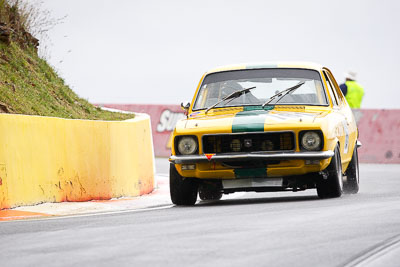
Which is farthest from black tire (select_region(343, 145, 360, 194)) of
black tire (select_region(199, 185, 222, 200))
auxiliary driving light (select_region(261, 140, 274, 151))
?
auxiliary driving light (select_region(261, 140, 274, 151))

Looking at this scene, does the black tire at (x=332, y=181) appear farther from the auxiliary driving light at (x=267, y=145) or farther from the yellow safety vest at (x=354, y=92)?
the yellow safety vest at (x=354, y=92)

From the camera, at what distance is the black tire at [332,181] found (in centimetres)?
1047

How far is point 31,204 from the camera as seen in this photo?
10445mm

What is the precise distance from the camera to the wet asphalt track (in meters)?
6.14

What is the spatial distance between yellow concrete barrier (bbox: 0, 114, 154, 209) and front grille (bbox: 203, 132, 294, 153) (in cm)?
175

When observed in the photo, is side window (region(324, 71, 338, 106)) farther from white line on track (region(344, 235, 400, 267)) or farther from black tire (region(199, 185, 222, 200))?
white line on track (region(344, 235, 400, 267))

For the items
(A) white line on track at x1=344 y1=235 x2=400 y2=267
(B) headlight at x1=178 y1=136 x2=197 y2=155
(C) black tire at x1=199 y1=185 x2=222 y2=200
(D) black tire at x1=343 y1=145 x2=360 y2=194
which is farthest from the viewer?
(D) black tire at x1=343 y1=145 x2=360 y2=194

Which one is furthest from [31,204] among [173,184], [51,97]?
[51,97]

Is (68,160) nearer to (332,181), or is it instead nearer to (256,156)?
(256,156)

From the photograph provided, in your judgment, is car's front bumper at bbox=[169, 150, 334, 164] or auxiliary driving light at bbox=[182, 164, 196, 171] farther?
auxiliary driving light at bbox=[182, 164, 196, 171]

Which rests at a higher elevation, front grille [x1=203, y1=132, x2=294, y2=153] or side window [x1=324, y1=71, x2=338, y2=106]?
side window [x1=324, y1=71, x2=338, y2=106]

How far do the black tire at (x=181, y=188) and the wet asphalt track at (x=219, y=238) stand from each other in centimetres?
118

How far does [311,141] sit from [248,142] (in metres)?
0.64

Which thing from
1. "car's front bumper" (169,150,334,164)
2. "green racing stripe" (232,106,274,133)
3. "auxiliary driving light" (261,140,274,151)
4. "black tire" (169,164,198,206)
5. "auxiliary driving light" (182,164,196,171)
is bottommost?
"black tire" (169,164,198,206)
